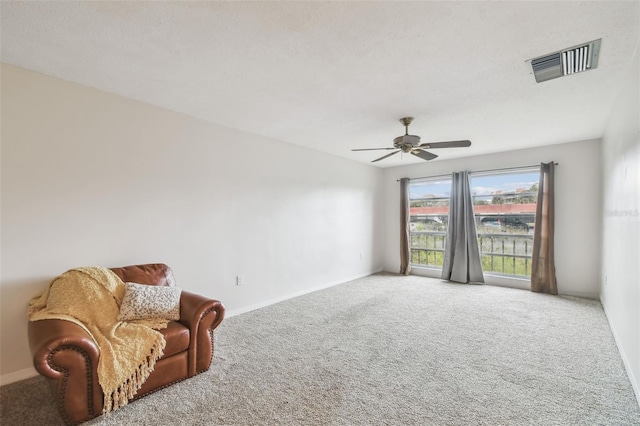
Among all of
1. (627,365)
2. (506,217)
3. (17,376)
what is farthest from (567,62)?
(17,376)

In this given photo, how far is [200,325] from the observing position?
8.15 feet

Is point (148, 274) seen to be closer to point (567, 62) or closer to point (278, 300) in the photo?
point (278, 300)

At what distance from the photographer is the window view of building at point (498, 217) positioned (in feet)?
17.5

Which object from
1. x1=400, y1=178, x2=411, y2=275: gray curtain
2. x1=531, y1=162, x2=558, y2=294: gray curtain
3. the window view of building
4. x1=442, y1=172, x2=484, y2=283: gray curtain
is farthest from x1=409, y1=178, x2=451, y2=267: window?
x1=531, y1=162, x2=558, y2=294: gray curtain

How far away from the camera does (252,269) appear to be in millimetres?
4191

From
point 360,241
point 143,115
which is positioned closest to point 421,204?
point 360,241

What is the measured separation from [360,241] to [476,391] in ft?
13.7

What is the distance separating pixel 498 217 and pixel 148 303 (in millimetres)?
5703

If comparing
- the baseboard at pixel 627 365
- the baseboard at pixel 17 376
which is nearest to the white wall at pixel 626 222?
the baseboard at pixel 627 365

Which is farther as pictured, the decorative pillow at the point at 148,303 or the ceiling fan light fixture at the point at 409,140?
the ceiling fan light fixture at the point at 409,140

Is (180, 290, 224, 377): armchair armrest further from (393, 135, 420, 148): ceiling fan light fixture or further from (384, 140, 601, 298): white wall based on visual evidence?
(384, 140, 601, 298): white wall

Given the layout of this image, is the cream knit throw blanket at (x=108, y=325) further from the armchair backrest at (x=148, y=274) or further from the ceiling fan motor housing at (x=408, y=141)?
the ceiling fan motor housing at (x=408, y=141)

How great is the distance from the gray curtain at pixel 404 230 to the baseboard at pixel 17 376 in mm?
5816

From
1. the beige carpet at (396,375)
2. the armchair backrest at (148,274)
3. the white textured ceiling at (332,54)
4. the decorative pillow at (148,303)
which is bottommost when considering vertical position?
the beige carpet at (396,375)
